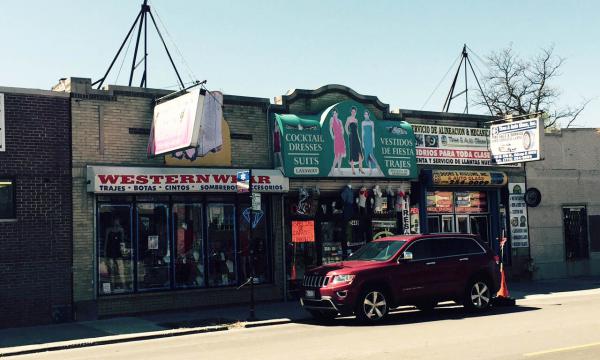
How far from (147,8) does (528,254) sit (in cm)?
1560

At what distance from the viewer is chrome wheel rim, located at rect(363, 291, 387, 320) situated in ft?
48.7

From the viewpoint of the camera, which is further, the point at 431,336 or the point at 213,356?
the point at 431,336

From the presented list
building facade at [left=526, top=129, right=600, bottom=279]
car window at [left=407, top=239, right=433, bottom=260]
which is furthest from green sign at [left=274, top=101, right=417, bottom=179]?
building facade at [left=526, top=129, right=600, bottom=279]

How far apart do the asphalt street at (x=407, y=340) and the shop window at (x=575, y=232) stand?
35.0 feet

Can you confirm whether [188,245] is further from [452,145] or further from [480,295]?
[452,145]

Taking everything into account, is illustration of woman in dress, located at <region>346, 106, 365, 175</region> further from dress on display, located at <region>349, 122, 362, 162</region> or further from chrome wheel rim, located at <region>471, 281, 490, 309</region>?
chrome wheel rim, located at <region>471, 281, 490, 309</region>

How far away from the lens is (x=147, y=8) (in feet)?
68.7

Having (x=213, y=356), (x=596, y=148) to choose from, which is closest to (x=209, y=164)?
(x=213, y=356)

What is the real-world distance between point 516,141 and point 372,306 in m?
11.3

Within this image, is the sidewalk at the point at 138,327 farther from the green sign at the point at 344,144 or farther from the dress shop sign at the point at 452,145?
the dress shop sign at the point at 452,145

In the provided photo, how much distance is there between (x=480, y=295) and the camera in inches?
651

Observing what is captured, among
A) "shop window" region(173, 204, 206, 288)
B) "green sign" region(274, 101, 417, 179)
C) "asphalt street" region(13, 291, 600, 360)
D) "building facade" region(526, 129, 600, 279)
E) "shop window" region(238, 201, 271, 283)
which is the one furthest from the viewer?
"building facade" region(526, 129, 600, 279)

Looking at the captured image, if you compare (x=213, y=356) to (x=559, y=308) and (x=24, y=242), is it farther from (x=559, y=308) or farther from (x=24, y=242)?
(x=559, y=308)

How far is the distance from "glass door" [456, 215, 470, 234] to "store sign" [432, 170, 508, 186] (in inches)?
50.1
